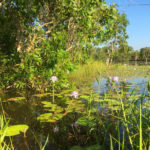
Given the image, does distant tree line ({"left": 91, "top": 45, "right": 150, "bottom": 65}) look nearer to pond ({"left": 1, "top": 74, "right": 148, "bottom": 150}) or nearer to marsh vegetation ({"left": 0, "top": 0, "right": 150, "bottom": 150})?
marsh vegetation ({"left": 0, "top": 0, "right": 150, "bottom": 150})

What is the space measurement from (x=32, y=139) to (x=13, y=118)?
0.66 metres

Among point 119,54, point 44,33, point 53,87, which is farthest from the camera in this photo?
point 119,54

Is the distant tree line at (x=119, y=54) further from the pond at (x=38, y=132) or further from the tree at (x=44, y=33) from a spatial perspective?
the pond at (x=38, y=132)

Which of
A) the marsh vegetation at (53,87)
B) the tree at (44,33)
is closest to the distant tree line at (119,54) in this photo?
the tree at (44,33)

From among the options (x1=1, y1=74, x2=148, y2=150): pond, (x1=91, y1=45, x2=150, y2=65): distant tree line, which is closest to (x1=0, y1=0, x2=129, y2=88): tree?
(x1=1, y1=74, x2=148, y2=150): pond

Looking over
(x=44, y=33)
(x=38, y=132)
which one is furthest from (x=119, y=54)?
(x=38, y=132)

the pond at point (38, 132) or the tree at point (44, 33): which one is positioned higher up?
the tree at point (44, 33)

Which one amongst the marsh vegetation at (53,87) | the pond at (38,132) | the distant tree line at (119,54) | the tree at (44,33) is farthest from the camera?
the distant tree line at (119,54)

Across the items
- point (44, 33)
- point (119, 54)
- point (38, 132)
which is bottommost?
point (38, 132)

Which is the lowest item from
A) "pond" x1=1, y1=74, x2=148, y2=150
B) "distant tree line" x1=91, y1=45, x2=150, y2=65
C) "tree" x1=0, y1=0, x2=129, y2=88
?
"pond" x1=1, y1=74, x2=148, y2=150

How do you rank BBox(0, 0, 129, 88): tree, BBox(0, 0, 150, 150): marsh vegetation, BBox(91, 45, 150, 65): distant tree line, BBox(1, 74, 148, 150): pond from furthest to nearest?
BBox(91, 45, 150, 65): distant tree line, BBox(0, 0, 129, 88): tree, BBox(0, 0, 150, 150): marsh vegetation, BBox(1, 74, 148, 150): pond

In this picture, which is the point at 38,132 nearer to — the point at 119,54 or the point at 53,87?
the point at 53,87

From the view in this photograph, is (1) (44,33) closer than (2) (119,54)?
Yes

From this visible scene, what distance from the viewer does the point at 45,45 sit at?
3281 millimetres
